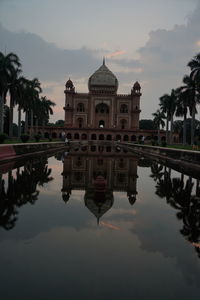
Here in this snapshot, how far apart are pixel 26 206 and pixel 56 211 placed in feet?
2.49

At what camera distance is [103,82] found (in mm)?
71500

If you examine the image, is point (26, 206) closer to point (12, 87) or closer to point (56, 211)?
point (56, 211)

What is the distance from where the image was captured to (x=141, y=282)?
10.0ft

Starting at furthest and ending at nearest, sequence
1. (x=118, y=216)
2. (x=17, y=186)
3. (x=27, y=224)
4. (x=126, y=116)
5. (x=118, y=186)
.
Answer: (x=126, y=116) < (x=118, y=186) < (x=17, y=186) < (x=118, y=216) < (x=27, y=224)

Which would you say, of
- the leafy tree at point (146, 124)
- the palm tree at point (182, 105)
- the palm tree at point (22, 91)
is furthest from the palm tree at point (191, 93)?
the leafy tree at point (146, 124)

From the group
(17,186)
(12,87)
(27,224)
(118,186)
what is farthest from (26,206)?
(12,87)

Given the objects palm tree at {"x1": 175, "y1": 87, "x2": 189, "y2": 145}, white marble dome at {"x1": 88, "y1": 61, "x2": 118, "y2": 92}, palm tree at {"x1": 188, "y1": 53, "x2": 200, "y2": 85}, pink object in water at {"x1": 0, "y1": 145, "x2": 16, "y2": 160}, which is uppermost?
white marble dome at {"x1": 88, "y1": 61, "x2": 118, "y2": 92}

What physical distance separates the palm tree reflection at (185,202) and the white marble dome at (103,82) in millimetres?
62638

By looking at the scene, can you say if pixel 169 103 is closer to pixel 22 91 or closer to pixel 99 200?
pixel 22 91

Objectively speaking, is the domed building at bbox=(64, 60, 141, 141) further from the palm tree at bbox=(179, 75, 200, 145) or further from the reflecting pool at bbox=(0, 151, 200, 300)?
the reflecting pool at bbox=(0, 151, 200, 300)

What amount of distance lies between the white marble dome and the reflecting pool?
65.4 m

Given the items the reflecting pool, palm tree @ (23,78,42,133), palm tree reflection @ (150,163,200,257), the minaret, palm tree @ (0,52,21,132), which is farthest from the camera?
the minaret

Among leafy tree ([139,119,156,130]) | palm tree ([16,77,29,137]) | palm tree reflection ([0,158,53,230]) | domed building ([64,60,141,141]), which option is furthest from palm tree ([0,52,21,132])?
leafy tree ([139,119,156,130])

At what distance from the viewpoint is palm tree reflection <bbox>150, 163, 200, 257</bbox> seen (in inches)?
185
